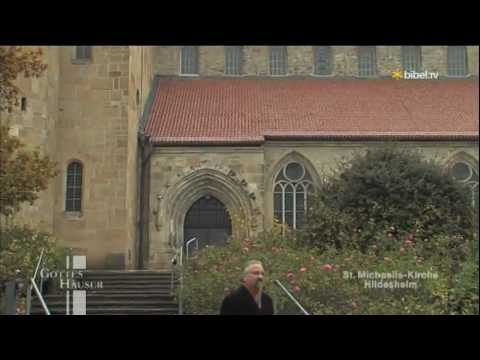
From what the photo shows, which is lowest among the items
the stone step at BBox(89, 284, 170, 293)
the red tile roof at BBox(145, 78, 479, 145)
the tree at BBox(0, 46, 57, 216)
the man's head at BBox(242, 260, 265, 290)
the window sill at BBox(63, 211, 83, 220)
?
the stone step at BBox(89, 284, 170, 293)

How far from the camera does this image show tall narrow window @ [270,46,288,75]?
29.5 metres

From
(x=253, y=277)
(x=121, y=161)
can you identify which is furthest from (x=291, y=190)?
(x=253, y=277)

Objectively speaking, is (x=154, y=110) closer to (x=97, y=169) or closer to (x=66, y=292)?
(x=97, y=169)

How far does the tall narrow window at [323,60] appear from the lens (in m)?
29.6

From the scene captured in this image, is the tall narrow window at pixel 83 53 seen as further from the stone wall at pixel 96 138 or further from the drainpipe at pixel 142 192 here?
the drainpipe at pixel 142 192

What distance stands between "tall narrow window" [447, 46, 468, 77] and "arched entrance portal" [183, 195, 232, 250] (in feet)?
39.7

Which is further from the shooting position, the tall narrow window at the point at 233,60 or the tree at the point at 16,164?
the tall narrow window at the point at 233,60

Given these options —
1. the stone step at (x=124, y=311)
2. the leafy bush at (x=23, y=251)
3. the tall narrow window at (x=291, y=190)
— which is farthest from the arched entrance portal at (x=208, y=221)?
the stone step at (x=124, y=311)

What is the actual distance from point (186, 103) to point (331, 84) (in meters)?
5.86

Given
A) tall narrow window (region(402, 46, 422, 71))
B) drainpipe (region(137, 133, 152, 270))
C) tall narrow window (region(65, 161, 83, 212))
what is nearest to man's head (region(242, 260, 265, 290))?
tall narrow window (region(65, 161, 83, 212))

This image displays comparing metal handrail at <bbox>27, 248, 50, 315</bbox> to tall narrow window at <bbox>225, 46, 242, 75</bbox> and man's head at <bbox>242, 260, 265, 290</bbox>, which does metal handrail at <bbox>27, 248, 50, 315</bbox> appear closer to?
man's head at <bbox>242, 260, 265, 290</bbox>

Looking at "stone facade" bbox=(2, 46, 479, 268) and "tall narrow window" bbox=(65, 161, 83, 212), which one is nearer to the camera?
"stone facade" bbox=(2, 46, 479, 268)

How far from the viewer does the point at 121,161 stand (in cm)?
2144

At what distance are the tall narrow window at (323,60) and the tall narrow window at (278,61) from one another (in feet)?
4.07
